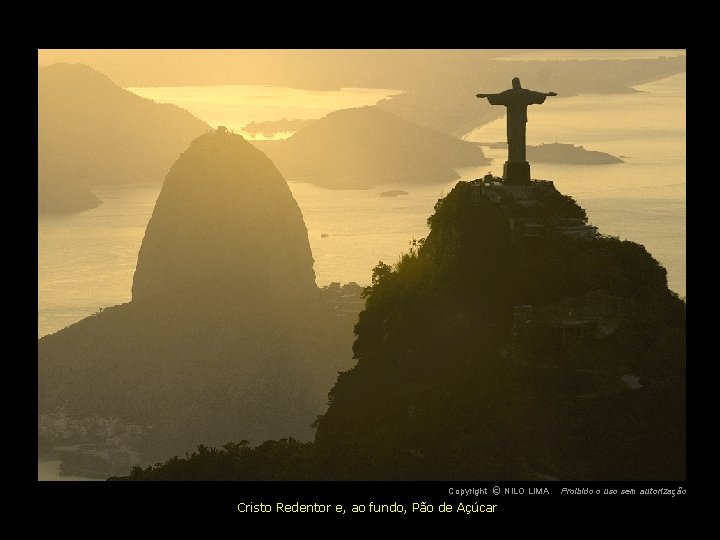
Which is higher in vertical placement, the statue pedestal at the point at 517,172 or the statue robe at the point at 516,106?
the statue robe at the point at 516,106

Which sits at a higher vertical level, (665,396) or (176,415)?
(665,396)

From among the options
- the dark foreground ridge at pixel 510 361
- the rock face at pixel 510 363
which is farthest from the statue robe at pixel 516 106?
the rock face at pixel 510 363

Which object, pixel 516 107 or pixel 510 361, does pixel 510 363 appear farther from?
pixel 516 107

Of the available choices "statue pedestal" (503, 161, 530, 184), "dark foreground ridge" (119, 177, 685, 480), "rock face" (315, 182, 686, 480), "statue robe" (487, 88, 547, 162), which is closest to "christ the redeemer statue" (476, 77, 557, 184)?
"statue robe" (487, 88, 547, 162)

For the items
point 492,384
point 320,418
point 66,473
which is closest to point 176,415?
point 66,473

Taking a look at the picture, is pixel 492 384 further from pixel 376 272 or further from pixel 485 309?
pixel 376 272

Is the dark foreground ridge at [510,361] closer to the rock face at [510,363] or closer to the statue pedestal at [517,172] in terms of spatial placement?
the rock face at [510,363]
